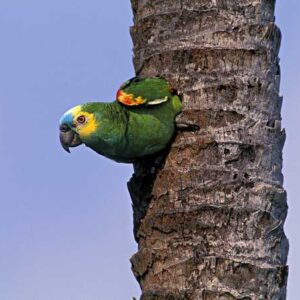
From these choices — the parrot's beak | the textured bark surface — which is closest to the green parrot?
the parrot's beak

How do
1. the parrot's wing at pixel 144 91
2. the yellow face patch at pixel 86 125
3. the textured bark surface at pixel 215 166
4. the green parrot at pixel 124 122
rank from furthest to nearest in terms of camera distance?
the yellow face patch at pixel 86 125, the green parrot at pixel 124 122, the parrot's wing at pixel 144 91, the textured bark surface at pixel 215 166

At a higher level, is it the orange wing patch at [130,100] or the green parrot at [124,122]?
the orange wing patch at [130,100]

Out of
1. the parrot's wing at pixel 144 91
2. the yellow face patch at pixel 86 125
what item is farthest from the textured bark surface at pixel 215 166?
the yellow face patch at pixel 86 125

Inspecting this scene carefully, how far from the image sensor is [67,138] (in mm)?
5395

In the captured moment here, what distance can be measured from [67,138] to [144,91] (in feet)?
1.84

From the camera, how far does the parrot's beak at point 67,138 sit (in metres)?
5.36

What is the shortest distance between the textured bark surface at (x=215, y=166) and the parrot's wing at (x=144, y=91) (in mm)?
54

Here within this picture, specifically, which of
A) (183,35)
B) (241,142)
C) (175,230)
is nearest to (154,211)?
(175,230)

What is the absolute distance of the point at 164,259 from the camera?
468cm

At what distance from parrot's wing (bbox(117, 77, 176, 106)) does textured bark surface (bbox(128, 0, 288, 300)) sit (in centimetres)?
5

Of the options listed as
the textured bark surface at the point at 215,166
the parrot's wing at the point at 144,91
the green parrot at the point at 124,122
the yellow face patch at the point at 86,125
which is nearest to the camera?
the textured bark surface at the point at 215,166

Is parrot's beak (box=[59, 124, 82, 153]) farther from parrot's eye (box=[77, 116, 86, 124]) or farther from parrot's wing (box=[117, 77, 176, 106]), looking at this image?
parrot's wing (box=[117, 77, 176, 106])

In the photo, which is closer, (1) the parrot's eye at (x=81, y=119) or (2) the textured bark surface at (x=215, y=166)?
(2) the textured bark surface at (x=215, y=166)

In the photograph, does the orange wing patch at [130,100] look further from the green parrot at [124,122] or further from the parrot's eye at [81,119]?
the parrot's eye at [81,119]
